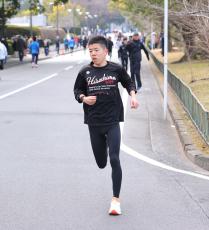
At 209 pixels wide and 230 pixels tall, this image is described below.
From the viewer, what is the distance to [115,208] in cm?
661

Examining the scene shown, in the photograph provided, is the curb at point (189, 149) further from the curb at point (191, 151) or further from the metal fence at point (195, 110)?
the metal fence at point (195, 110)

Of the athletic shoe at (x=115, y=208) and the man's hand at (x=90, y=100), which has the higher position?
→ the man's hand at (x=90, y=100)

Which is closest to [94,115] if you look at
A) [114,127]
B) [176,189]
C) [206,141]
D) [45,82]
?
[114,127]

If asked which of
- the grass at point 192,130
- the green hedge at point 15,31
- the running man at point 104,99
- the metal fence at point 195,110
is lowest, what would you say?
the green hedge at point 15,31

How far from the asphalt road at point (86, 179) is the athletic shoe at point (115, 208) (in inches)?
2.6

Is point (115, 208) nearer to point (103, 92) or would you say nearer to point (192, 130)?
point (103, 92)

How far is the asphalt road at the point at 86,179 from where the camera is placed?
645cm

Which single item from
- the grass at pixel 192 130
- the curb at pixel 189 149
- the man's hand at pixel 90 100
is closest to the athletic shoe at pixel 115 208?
the man's hand at pixel 90 100

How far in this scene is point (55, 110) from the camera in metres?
16.4

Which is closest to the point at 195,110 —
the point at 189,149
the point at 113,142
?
the point at 189,149

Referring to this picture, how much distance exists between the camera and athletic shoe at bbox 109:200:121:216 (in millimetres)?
6582

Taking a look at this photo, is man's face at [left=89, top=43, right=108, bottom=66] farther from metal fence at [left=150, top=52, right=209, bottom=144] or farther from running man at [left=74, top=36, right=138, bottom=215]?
metal fence at [left=150, top=52, right=209, bottom=144]

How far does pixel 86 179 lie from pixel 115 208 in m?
1.82

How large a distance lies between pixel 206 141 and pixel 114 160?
168 inches
